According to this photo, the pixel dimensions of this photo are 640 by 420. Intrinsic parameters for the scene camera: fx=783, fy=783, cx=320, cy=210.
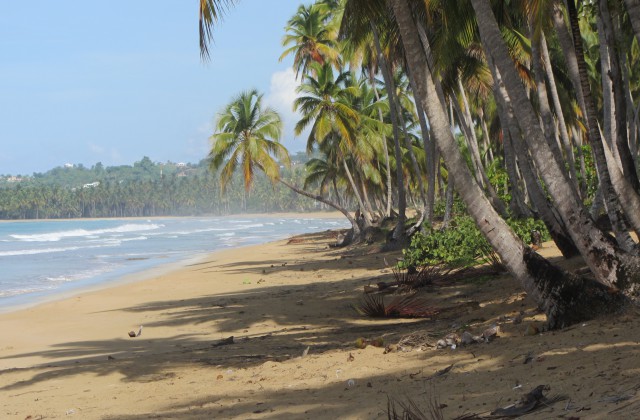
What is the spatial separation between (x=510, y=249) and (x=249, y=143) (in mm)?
26931

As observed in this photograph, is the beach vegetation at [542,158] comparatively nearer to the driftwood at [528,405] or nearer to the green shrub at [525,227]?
the green shrub at [525,227]

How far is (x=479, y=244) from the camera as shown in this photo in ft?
44.4

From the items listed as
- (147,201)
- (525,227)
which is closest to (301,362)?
(525,227)

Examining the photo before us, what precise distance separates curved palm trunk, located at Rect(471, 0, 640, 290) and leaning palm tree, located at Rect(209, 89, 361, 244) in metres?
25.8

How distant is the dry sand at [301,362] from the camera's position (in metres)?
5.75

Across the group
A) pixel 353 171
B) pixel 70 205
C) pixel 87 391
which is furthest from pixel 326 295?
pixel 70 205

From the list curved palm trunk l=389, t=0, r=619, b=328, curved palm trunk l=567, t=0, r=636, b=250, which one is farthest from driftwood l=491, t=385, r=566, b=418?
curved palm trunk l=567, t=0, r=636, b=250

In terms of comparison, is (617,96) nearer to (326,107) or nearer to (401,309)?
(401,309)

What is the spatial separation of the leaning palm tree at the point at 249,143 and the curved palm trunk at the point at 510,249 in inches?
1001

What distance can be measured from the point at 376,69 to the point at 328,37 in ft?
31.8

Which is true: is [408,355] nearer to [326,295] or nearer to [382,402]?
[382,402]

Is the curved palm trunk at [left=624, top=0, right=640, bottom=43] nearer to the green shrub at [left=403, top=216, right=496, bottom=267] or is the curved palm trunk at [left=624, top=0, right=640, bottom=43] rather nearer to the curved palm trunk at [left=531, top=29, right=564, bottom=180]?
the curved palm trunk at [left=531, top=29, right=564, bottom=180]

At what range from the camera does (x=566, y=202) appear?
7.51 metres

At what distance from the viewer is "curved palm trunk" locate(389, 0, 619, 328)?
7.33 m
